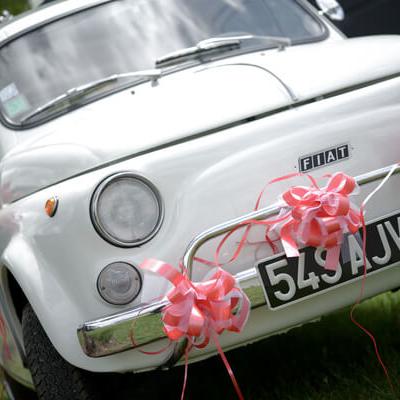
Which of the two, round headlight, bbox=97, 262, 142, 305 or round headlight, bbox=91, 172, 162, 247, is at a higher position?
round headlight, bbox=91, 172, 162, 247

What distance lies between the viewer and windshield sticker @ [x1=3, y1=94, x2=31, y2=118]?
3.81 metres

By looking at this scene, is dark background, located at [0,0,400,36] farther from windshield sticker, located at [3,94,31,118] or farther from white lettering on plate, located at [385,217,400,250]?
white lettering on plate, located at [385,217,400,250]

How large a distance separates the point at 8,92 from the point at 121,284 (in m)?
1.49

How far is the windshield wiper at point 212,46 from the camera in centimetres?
373

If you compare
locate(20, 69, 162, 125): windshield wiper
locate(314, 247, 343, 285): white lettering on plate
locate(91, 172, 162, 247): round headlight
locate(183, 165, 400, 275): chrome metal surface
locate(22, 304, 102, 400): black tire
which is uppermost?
locate(20, 69, 162, 125): windshield wiper

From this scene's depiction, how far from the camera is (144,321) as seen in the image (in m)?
2.61

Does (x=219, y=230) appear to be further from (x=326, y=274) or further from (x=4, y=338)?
(x=4, y=338)

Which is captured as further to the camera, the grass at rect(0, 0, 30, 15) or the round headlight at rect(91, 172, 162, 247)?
the grass at rect(0, 0, 30, 15)

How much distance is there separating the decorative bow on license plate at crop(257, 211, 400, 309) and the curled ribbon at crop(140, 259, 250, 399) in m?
0.10

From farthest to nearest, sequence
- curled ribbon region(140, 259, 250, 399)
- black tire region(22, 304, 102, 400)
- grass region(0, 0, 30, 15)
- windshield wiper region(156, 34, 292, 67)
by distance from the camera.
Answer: grass region(0, 0, 30, 15) → windshield wiper region(156, 34, 292, 67) → black tire region(22, 304, 102, 400) → curled ribbon region(140, 259, 250, 399)

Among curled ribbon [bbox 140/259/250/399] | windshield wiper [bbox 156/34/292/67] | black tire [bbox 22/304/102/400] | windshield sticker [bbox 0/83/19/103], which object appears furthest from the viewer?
windshield sticker [bbox 0/83/19/103]

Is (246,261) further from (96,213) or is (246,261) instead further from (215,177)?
(96,213)

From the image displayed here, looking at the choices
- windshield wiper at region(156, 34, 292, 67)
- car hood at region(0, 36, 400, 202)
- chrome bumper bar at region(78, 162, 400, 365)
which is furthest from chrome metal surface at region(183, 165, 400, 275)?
windshield wiper at region(156, 34, 292, 67)

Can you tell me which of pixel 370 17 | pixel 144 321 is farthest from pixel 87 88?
pixel 370 17
